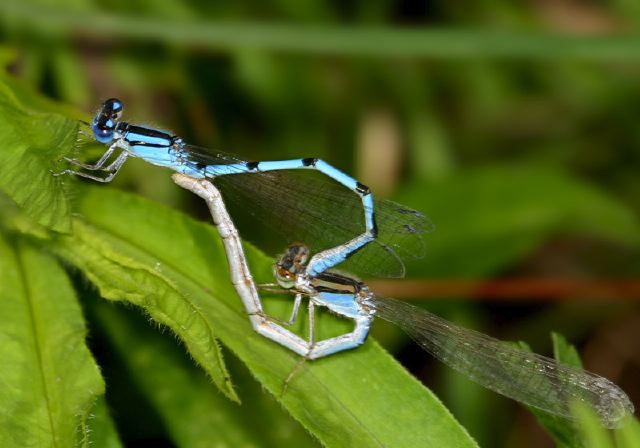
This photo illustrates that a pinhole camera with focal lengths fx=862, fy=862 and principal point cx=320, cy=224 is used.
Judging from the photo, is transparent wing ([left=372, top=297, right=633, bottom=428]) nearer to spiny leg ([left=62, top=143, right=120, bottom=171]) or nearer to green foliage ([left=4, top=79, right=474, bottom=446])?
green foliage ([left=4, top=79, right=474, bottom=446])

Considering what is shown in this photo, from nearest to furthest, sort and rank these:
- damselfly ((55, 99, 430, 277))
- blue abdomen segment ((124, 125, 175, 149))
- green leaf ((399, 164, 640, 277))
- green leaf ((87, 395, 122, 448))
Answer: green leaf ((87, 395, 122, 448))
blue abdomen segment ((124, 125, 175, 149))
damselfly ((55, 99, 430, 277))
green leaf ((399, 164, 640, 277))

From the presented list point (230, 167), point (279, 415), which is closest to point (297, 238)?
point (230, 167)

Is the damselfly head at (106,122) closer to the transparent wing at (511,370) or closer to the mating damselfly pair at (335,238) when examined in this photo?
the mating damselfly pair at (335,238)

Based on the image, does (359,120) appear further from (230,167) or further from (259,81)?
(230,167)

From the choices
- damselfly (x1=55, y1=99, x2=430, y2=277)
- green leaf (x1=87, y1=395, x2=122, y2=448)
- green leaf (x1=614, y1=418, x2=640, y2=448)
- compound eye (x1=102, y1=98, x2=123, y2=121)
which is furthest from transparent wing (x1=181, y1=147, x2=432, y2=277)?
green leaf (x1=614, y1=418, x2=640, y2=448)

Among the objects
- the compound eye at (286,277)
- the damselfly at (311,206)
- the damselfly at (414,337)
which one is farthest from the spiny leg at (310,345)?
the damselfly at (311,206)

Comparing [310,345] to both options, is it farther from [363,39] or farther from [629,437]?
[363,39]

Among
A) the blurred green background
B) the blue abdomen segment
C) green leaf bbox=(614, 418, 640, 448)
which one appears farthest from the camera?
the blurred green background
